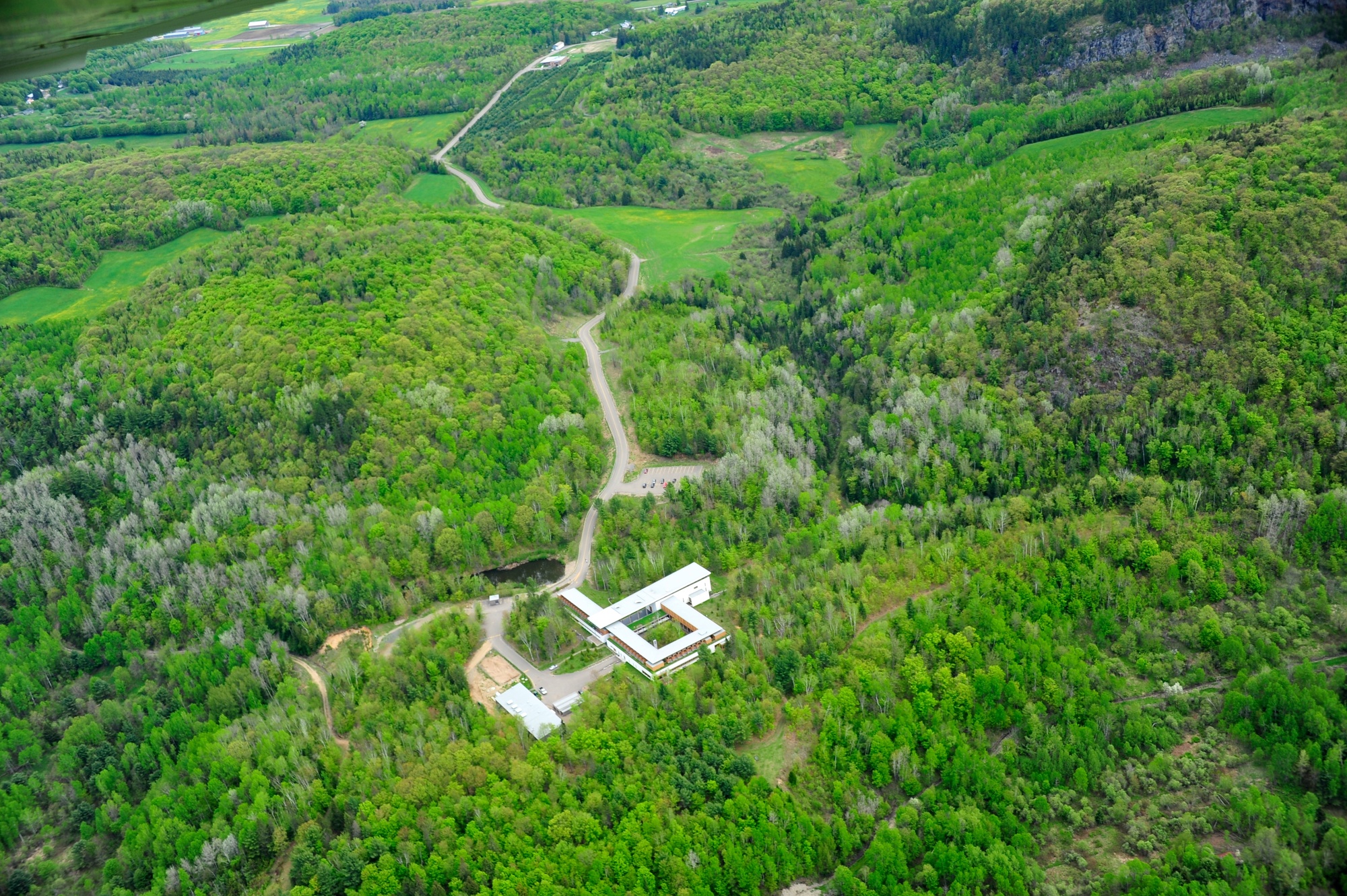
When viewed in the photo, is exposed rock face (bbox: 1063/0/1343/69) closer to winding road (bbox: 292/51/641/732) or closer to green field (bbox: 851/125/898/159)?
green field (bbox: 851/125/898/159)

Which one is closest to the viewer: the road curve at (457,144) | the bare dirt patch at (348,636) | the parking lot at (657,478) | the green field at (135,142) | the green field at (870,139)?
the bare dirt patch at (348,636)

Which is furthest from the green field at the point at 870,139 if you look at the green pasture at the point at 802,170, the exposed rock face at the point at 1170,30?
the exposed rock face at the point at 1170,30

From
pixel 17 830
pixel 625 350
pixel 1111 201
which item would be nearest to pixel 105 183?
pixel 625 350

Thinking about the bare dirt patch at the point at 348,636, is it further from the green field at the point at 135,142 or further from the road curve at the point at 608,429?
the green field at the point at 135,142

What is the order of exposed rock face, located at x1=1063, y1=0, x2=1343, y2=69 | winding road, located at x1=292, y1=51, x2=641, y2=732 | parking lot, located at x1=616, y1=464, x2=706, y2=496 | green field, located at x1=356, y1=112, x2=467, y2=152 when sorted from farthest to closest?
green field, located at x1=356, y1=112, x2=467, y2=152, exposed rock face, located at x1=1063, y1=0, x2=1343, y2=69, parking lot, located at x1=616, y1=464, x2=706, y2=496, winding road, located at x1=292, y1=51, x2=641, y2=732

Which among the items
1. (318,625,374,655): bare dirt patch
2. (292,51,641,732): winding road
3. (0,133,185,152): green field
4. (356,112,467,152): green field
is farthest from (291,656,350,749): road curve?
(0,133,185,152): green field

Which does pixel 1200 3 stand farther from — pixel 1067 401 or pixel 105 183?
pixel 105 183
